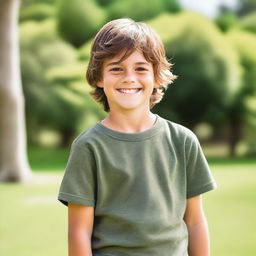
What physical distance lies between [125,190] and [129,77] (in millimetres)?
272

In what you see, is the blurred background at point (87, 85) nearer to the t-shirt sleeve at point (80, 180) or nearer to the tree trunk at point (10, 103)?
the tree trunk at point (10, 103)

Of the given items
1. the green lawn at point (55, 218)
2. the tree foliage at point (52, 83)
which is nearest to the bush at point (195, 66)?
the tree foliage at point (52, 83)

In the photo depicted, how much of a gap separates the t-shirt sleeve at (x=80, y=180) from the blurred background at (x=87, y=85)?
3617mm

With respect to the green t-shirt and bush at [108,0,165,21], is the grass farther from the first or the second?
bush at [108,0,165,21]

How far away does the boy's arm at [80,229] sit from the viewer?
154cm

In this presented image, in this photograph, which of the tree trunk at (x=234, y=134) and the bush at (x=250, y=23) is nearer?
the tree trunk at (x=234, y=134)

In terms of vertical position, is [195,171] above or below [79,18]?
below

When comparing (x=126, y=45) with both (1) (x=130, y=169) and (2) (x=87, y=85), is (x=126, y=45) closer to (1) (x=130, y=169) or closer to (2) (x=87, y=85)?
(1) (x=130, y=169)

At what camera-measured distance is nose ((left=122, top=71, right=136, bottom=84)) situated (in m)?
1.56

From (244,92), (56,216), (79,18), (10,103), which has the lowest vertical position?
(56,216)

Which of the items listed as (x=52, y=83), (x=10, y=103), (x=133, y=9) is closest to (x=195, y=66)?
(x=133, y=9)

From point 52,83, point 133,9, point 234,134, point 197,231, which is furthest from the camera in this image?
point 133,9

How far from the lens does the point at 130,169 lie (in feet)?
5.04

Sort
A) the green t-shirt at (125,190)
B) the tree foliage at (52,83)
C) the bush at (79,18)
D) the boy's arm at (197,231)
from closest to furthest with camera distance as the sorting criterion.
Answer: the green t-shirt at (125,190) → the boy's arm at (197,231) → the tree foliage at (52,83) → the bush at (79,18)
